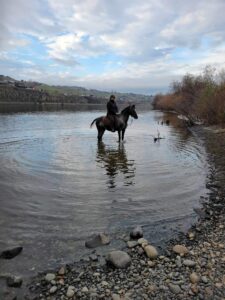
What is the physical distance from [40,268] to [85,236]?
1.79m

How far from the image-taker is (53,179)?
13.2m

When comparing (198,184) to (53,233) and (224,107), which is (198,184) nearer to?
(53,233)

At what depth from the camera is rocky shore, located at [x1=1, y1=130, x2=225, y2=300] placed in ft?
18.5

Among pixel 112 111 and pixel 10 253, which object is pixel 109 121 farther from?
pixel 10 253

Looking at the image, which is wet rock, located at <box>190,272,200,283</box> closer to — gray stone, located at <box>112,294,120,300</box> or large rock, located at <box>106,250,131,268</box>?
large rock, located at <box>106,250,131,268</box>

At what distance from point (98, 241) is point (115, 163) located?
365 inches

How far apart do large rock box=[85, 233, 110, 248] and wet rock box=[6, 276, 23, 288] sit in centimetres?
194

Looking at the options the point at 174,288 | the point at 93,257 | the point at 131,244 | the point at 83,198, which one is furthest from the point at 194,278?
the point at 83,198

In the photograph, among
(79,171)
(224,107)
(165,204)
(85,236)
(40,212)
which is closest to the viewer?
(85,236)

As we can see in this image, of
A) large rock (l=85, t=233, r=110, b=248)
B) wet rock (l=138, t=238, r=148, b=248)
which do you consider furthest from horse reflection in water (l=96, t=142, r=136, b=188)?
wet rock (l=138, t=238, r=148, b=248)

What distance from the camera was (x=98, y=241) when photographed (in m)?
7.70

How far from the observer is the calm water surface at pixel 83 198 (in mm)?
7727

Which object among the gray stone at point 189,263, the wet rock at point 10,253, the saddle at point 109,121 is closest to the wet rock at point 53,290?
the wet rock at point 10,253

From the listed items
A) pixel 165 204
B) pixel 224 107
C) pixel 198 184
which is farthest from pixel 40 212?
pixel 224 107
